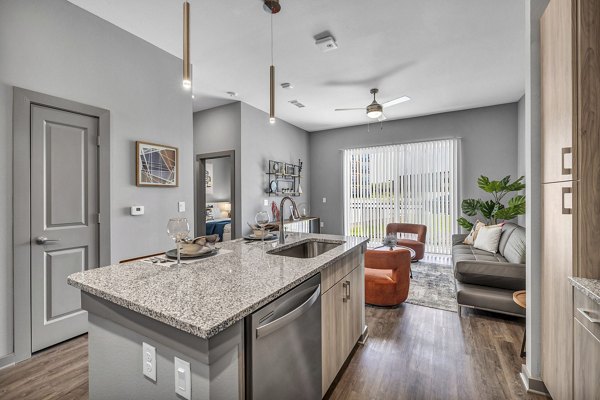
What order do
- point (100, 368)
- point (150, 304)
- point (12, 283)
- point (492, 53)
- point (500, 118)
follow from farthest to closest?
point (500, 118)
point (492, 53)
point (12, 283)
point (100, 368)
point (150, 304)

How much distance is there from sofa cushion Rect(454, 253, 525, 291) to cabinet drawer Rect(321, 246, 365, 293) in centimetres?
125

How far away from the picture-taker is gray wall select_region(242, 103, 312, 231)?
4809 mm

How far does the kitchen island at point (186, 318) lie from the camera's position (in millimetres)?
872

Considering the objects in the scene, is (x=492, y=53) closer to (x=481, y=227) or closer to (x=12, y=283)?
(x=481, y=227)

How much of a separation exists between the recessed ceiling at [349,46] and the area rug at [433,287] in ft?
9.70

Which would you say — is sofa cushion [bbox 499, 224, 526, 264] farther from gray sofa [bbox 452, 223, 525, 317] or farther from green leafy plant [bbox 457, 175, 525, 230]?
green leafy plant [bbox 457, 175, 525, 230]

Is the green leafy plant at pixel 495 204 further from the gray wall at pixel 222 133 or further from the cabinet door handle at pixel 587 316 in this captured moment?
the gray wall at pixel 222 133

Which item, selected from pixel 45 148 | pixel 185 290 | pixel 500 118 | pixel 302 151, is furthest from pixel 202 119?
pixel 500 118

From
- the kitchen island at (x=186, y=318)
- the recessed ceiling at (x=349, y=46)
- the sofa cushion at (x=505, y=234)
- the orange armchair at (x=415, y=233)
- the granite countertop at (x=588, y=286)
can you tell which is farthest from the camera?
the orange armchair at (x=415, y=233)

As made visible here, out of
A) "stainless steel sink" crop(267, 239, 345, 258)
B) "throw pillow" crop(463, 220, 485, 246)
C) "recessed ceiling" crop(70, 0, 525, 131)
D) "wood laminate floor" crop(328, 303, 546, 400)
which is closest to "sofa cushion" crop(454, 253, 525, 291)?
"wood laminate floor" crop(328, 303, 546, 400)

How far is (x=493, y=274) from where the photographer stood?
8.65 feet

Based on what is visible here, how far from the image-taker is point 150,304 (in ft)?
3.13

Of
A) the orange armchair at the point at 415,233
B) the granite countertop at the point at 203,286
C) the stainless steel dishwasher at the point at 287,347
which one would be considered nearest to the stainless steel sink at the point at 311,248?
the granite countertop at the point at 203,286

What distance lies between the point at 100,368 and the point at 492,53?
4.47 meters
